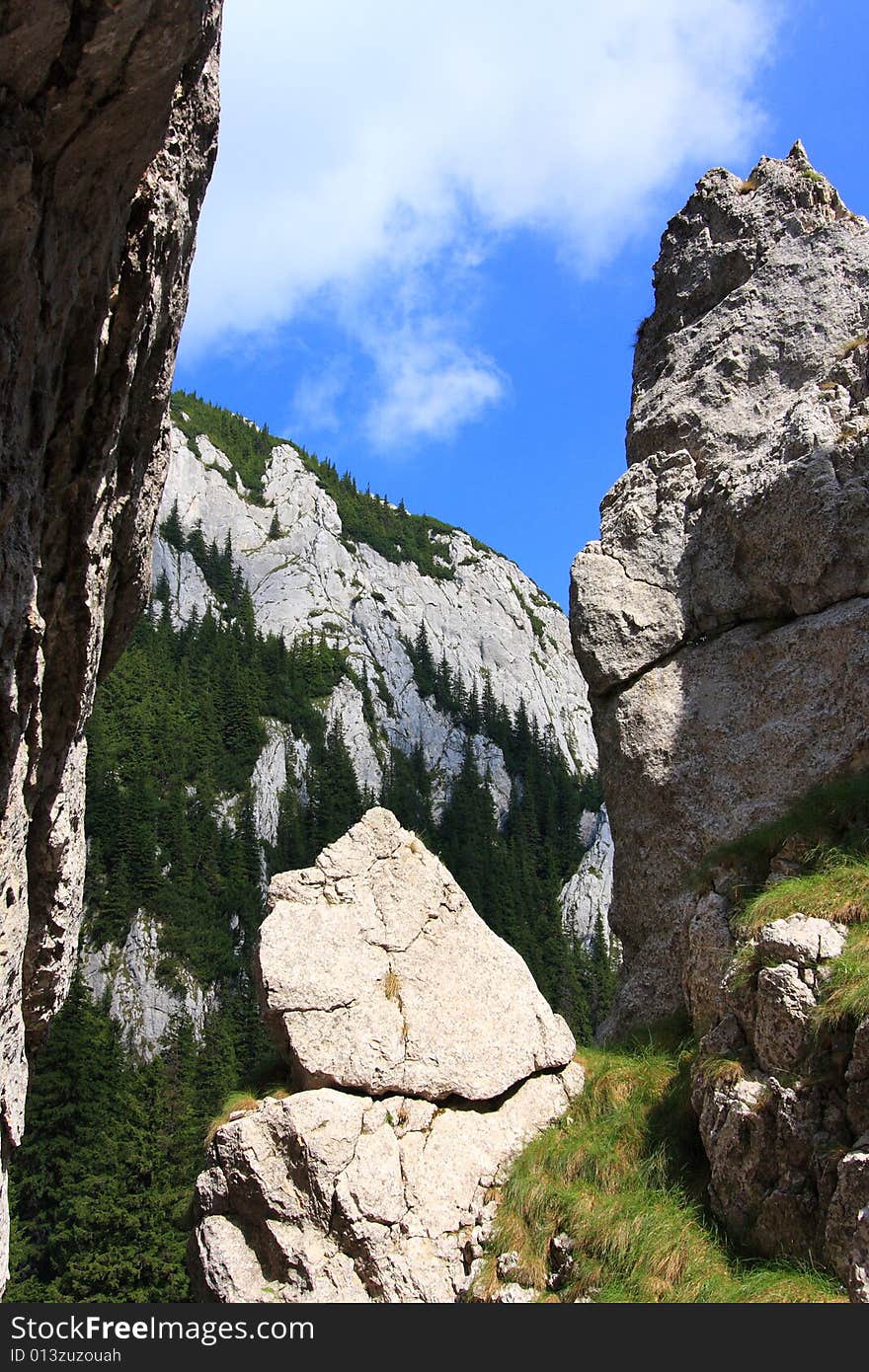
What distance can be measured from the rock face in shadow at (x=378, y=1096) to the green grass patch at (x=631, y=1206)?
385mm

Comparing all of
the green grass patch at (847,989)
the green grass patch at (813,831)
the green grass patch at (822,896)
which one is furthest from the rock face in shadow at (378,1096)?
the green grass patch at (847,989)

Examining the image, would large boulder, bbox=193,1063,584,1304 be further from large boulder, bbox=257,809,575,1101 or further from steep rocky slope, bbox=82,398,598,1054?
steep rocky slope, bbox=82,398,598,1054

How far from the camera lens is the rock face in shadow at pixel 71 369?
6914mm

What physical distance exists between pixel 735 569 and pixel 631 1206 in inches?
368

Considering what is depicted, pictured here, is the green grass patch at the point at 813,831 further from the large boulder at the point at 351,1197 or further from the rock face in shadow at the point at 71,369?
the rock face in shadow at the point at 71,369

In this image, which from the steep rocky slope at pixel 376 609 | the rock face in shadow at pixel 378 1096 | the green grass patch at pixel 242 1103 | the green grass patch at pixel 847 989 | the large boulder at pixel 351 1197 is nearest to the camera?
the green grass patch at pixel 847 989

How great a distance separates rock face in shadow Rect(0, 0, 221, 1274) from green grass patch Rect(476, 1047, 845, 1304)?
533 cm

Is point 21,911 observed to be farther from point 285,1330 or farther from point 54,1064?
point 54,1064

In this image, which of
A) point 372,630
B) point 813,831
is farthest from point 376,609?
point 813,831

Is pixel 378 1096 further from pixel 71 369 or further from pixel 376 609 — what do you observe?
pixel 376 609

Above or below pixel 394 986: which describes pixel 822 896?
above

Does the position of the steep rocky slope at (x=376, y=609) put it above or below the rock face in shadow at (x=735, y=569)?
above

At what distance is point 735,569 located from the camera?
16750 mm

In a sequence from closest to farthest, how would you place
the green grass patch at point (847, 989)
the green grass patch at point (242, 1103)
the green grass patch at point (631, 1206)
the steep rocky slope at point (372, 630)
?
1. the green grass patch at point (847, 989)
2. the green grass patch at point (631, 1206)
3. the green grass patch at point (242, 1103)
4. the steep rocky slope at point (372, 630)
